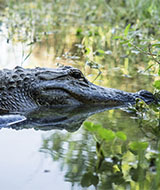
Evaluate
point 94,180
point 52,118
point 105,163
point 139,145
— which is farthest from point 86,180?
point 52,118

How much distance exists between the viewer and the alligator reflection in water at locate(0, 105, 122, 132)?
4191mm

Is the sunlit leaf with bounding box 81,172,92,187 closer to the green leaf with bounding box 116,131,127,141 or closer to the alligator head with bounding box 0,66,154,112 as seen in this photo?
the green leaf with bounding box 116,131,127,141

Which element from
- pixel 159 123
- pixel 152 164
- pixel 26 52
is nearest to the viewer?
pixel 152 164

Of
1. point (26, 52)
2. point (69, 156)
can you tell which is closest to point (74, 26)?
point (26, 52)

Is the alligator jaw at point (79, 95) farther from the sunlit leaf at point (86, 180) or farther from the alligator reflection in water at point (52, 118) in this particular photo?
the sunlit leaf at point (86, 180)

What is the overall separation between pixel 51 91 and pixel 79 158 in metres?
1.97

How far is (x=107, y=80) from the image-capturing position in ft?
20.6

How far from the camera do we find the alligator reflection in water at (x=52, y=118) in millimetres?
4191

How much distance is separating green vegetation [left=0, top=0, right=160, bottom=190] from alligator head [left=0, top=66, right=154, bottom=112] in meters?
0.46

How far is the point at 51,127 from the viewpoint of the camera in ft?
13.7

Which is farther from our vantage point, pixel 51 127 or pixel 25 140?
pixel 51 127

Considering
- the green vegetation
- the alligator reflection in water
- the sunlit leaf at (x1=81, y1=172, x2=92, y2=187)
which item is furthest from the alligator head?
the sunlit leaf at (x1=81, y1=172, x2=92, y2=187)

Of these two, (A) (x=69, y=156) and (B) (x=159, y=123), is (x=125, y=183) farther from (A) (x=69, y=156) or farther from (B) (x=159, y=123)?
(B) (x=159, y=123)

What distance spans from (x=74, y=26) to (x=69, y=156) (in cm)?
966
